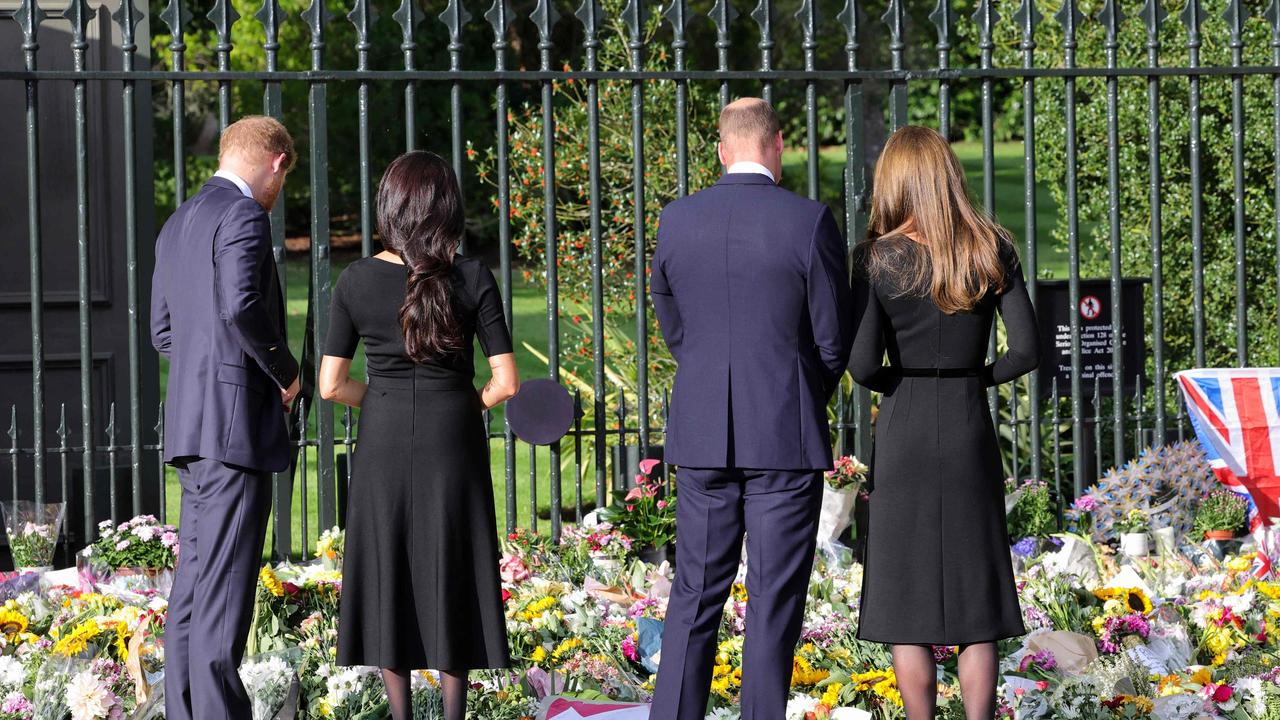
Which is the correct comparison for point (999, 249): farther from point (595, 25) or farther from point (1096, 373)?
point (1096, 373)

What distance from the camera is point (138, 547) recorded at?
552cm

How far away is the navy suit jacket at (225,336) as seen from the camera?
384 centimetres

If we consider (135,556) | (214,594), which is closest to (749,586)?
(214,594)

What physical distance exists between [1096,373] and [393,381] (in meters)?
3.84

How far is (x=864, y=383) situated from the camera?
150 inches

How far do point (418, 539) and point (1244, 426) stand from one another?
11.3ft

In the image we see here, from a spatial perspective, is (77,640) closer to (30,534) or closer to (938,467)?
(30,534)

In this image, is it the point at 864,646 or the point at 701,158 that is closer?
the point at 864,646

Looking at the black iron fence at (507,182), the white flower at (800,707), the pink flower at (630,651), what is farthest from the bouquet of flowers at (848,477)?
the white flower at (800,707)

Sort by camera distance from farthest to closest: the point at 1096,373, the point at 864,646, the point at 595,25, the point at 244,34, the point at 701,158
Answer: the point at 244,34
the point at 701,158
the point at 1096,373
the point at 595,25
the point at 864,646

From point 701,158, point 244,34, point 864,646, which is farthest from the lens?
point 244,34

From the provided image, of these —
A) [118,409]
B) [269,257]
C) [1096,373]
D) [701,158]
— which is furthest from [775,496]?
[701,158]

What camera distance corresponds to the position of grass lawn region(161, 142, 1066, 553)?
375 inches

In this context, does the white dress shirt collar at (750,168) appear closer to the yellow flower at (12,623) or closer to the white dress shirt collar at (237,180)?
the white dress shirt collar at (237,180)
